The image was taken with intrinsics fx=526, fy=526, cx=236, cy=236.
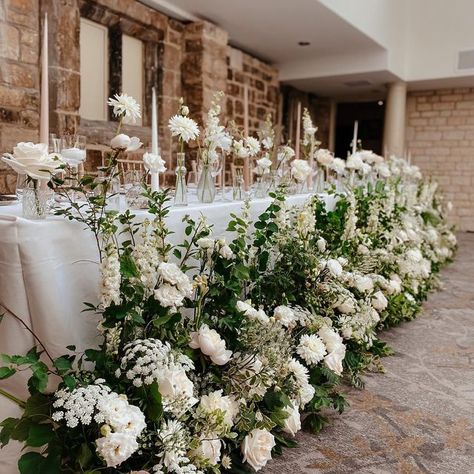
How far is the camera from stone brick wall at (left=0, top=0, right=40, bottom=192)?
3.93m

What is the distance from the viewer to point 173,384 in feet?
4.50

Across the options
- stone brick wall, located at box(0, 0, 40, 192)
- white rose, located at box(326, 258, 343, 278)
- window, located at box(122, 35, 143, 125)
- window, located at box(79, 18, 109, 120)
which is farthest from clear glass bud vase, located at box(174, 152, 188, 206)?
window, located at box(122, 35, 143, 125)

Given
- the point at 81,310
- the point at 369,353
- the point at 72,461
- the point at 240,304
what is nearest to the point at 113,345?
the point at 81,310

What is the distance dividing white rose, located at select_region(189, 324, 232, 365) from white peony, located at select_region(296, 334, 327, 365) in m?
0.46

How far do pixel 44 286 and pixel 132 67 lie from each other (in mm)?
4751

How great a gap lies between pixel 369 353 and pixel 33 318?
1.87 meters

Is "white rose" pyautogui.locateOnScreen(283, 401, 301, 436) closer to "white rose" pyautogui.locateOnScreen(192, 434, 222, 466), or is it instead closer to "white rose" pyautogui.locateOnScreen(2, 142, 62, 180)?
"white rose" pyautogui.locateOnScreen(192, 434, 222, 466)

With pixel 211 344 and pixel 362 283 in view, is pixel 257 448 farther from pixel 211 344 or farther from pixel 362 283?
pixel 362 283

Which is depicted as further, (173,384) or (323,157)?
(323,157)

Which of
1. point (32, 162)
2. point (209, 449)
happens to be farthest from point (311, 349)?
point (32, 162)

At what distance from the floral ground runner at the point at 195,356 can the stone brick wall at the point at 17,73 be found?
102 inches

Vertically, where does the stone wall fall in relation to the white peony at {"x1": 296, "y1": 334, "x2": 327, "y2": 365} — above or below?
above

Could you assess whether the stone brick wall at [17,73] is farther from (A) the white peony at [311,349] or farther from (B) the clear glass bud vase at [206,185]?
(A) the white peony at [311,349]

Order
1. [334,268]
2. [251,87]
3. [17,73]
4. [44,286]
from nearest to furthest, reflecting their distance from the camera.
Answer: [44,286] → [334,268] → [17,73] → [251,87]
